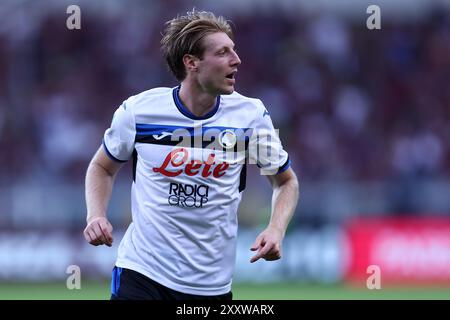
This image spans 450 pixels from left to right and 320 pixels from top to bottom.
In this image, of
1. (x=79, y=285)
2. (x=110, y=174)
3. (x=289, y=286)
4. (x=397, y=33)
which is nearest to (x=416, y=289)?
(x=289, y=286)

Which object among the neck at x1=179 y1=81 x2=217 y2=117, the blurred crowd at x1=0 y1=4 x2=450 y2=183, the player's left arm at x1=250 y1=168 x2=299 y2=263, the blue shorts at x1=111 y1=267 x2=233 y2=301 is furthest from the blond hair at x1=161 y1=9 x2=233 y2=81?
the blurred crowd at x1=0 y1=4 x2=450 y2=183

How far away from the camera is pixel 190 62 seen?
5.95m

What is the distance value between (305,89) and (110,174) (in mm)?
12220

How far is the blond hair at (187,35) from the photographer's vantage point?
5.93 metres

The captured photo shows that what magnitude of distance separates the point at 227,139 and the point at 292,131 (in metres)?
11.4

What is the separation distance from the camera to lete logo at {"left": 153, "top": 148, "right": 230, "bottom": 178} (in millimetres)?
5668

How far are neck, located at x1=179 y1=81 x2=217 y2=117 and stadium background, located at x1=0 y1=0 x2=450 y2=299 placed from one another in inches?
260

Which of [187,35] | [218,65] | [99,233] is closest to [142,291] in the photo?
[99,233]

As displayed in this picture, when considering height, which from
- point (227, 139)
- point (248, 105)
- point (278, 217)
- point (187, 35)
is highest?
point (187, 35)

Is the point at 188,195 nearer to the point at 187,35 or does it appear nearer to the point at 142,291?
the point at 142,291

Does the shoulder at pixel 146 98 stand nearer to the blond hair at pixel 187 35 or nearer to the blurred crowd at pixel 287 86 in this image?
the blond hair at pixel 187 35

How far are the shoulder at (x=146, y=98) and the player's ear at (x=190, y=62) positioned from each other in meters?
0.18

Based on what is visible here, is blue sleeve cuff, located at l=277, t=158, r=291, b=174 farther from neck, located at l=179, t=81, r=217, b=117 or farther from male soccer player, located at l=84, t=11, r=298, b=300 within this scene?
neck, located at l=179, t=81, r=217, b=117

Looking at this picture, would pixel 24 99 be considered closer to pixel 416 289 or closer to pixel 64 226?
pixel 64 226
